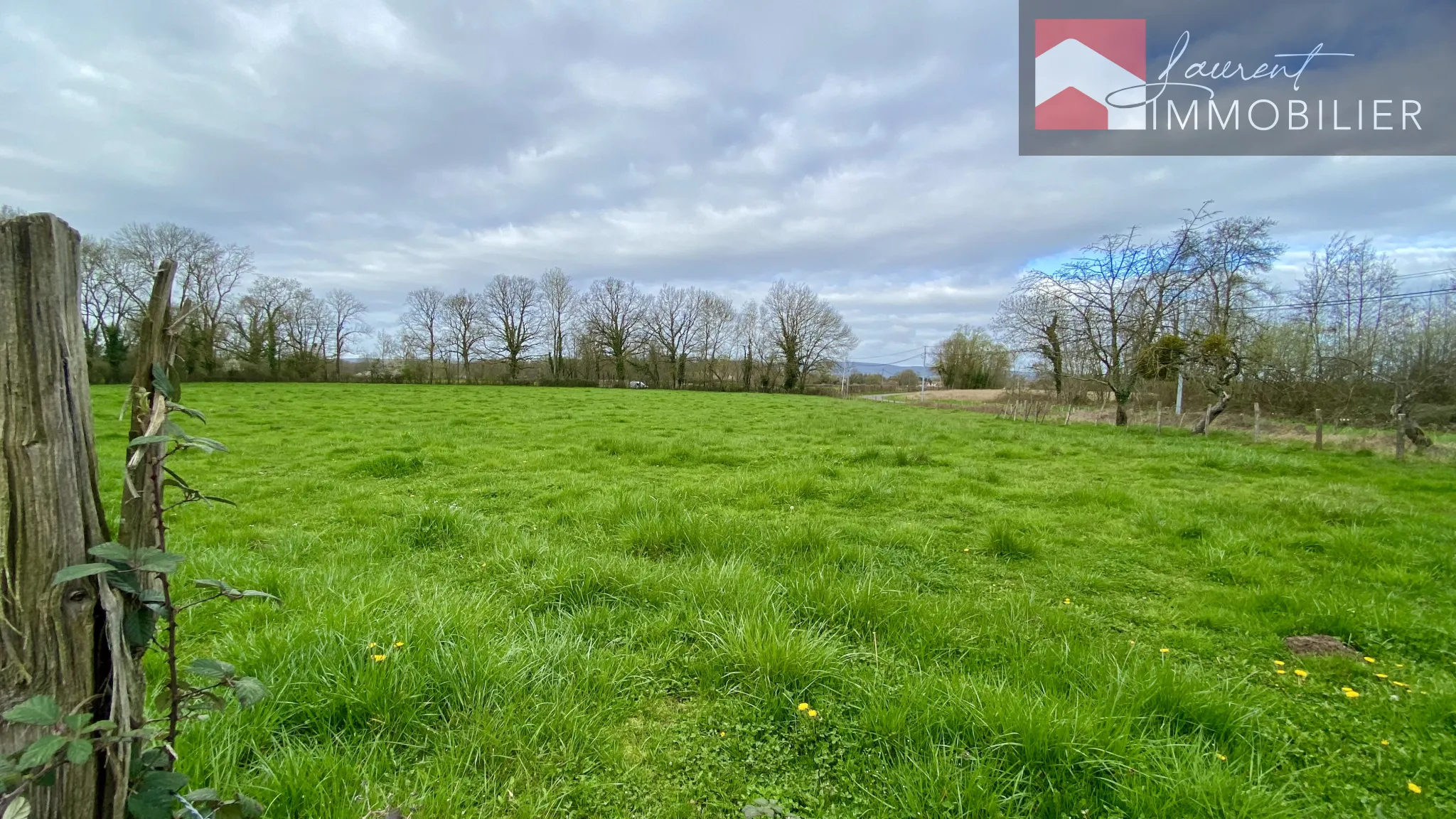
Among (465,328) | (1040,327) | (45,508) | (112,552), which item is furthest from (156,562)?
(465,328)

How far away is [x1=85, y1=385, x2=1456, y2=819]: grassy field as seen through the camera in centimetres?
173

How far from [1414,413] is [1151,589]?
13.2 m

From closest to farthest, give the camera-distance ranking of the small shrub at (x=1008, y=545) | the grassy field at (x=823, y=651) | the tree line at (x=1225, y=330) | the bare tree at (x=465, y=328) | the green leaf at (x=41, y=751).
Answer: the green leaf at (x=41, y=751) < the grassy field at (x=823, y=651) < the small shrub at (x=1008, y=545) < the tree line at (x=1225, y=330) < the bare tree at (x=465, y=328)

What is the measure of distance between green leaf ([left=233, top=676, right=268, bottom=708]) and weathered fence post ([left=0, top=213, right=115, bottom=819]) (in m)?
0.18

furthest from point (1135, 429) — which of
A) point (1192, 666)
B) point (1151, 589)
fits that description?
point (1192, 666)

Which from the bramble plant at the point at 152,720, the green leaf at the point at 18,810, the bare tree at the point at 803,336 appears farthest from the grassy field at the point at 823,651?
the bare tree at the point at 803,336

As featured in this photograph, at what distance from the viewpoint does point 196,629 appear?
262cm

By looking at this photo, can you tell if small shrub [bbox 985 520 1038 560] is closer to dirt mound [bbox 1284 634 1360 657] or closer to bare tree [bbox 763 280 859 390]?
dirt mound [bbox 1284 634 1360 657]

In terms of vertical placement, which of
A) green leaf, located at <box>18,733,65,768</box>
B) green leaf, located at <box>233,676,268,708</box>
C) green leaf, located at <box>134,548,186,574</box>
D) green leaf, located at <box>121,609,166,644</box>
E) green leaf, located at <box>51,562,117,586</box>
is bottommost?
green leaf, located at <box>233,676,268,708</box>

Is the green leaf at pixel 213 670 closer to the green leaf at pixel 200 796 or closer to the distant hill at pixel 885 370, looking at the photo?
the green leaf at pixel 200 796

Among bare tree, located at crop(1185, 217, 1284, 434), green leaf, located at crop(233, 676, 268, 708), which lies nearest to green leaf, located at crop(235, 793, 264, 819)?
green leaf, located at crop(233, 676, 268, 708)

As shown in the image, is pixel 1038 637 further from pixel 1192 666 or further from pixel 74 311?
pixel 74 311

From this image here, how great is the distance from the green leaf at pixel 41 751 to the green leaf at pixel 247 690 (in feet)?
0.84

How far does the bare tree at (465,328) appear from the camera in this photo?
4234 cm
